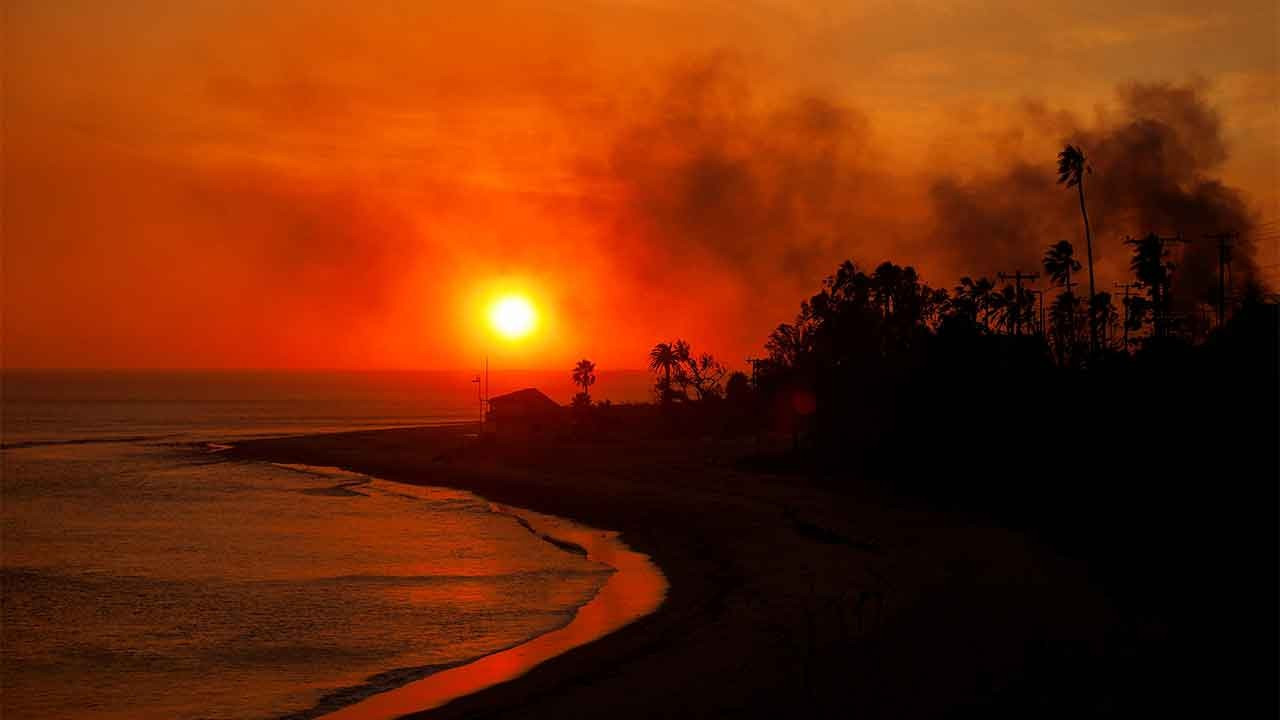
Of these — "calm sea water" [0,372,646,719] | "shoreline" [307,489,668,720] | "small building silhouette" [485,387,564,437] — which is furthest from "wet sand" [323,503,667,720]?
"small building silhouette" [485,387,564,437]

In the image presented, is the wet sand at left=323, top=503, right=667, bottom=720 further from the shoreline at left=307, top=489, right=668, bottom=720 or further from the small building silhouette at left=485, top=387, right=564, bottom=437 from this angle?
the small building silhouette at left=485, top=387, right=564, bottom=437

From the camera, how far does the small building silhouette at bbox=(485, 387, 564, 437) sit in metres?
100

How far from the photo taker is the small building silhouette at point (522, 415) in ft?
330

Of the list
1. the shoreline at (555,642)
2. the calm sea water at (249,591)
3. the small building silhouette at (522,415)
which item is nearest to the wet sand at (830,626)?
the shoreline at (555,642)

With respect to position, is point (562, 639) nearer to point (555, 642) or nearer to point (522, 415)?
point (555, 642)

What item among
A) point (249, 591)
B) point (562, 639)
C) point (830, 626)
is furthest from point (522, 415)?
point (830, 626)

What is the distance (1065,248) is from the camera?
85188 millimetres

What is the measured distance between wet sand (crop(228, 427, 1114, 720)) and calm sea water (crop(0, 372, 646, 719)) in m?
3.80

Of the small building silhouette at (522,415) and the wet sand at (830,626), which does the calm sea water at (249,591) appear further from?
the small building silhouette at (522,415)

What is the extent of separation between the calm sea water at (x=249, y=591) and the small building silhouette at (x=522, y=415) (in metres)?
31.3

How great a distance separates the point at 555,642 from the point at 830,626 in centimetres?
656

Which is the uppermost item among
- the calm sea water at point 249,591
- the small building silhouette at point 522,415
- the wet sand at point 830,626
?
the small building silhouette at point 522,415

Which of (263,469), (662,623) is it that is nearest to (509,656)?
(662,623)

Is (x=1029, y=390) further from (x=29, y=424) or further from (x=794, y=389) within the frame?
(x=29, y=424)
